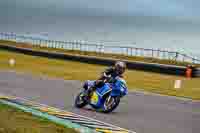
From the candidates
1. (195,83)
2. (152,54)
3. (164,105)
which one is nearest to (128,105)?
(164,105)

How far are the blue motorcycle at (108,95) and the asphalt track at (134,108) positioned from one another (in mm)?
236

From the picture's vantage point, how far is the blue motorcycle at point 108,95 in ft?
55.9

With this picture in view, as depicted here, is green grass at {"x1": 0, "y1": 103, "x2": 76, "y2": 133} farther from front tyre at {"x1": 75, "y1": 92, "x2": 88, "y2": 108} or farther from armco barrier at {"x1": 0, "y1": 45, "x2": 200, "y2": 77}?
armco barrier at {"x1": 0, "y1": 45, "x2": 200, "y2": 77}

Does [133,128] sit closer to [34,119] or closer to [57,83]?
[34,119]

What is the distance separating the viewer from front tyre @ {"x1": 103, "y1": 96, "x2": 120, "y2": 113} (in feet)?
57.2

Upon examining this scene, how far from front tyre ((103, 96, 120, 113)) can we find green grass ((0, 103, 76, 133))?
9.39 feet

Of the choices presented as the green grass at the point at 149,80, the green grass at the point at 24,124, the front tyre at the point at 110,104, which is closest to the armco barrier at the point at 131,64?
the green grass at the point at 149,80

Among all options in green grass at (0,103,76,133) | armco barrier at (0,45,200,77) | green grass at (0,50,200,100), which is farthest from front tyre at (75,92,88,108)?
armco barrier at (0,45,200,77)

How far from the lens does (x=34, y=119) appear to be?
1406cm

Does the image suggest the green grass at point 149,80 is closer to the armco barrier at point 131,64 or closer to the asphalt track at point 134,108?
the armco barrier at point 131,64

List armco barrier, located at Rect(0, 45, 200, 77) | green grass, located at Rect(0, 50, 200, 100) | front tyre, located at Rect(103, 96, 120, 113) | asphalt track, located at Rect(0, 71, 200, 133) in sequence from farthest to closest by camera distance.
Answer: armco barrier, located at Rect(0, 45, 200, 77)
green grass, located at Rect(0, 50, 200, 100)
front tyre, located at Rect(103, 96, 120, 113)
asphalt track, located at Rect(0, 71, 200, 133)

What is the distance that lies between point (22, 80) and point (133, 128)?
15631 millimetres

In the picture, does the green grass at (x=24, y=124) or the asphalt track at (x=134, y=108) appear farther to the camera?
the asphalt track at (x=134, y=108)

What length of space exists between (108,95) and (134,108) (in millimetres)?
2270
